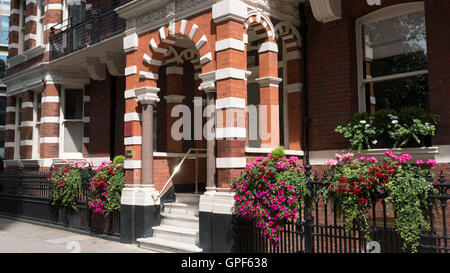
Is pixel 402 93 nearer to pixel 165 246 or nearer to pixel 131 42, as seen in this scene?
pixel 165 246

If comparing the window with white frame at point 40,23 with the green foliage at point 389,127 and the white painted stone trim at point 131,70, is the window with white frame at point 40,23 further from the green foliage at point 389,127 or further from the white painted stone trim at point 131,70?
the green foliage at point 389,127

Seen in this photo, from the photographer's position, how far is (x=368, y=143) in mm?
7203

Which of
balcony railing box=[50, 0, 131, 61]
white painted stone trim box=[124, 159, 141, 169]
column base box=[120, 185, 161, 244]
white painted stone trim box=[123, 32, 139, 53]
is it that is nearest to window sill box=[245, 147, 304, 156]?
column base box=[120, 185, 161, 244]

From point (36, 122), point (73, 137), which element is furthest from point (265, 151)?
point (36, 122)

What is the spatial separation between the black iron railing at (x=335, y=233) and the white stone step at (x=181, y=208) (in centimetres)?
183

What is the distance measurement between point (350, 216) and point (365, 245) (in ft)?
1.65

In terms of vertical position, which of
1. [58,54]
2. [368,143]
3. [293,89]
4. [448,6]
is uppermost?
[58,54]

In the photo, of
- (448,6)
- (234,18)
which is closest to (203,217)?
(234,18)

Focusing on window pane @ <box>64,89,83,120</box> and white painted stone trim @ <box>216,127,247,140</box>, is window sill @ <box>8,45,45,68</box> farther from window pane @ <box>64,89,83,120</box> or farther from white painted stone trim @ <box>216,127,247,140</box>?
white painted stone trim @ <box>216,127,247,140</box>

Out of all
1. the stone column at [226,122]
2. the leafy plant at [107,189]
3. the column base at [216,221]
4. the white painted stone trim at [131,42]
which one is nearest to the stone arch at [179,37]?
the stone column at [226,122]

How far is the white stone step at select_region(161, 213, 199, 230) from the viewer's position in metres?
8.43

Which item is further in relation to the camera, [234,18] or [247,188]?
[234,18]

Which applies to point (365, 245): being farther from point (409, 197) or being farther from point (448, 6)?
point (448, 6)
